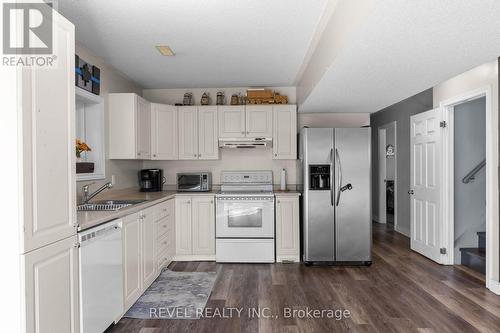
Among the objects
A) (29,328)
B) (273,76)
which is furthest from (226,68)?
(29,328)

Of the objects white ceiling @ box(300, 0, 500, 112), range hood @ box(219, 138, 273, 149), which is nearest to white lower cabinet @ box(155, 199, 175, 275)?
range hood @ box(219, 138, 273, 149)

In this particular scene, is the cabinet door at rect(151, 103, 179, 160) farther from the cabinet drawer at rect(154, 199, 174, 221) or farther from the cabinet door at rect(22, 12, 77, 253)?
the cabinet door at rect(22, 12, 77, 253)

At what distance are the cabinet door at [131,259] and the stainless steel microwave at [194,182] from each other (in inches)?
65.8

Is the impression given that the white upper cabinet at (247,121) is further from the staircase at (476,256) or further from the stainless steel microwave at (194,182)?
the staircase at (476,256)

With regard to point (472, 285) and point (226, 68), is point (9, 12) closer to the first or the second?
point (226, 68)

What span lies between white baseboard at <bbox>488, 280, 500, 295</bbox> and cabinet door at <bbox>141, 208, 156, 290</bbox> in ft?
11.3

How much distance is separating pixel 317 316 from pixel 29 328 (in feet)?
6.75

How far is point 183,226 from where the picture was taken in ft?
14.0

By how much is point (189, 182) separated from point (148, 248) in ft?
5.06

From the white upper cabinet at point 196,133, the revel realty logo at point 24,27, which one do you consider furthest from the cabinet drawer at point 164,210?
the revel realty logo at point 24,27

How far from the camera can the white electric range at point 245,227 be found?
13.5ft

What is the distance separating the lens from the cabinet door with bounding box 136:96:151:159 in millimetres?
3887

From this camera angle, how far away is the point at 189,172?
15.8 ft

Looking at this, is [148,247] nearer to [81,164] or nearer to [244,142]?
[81,164]
